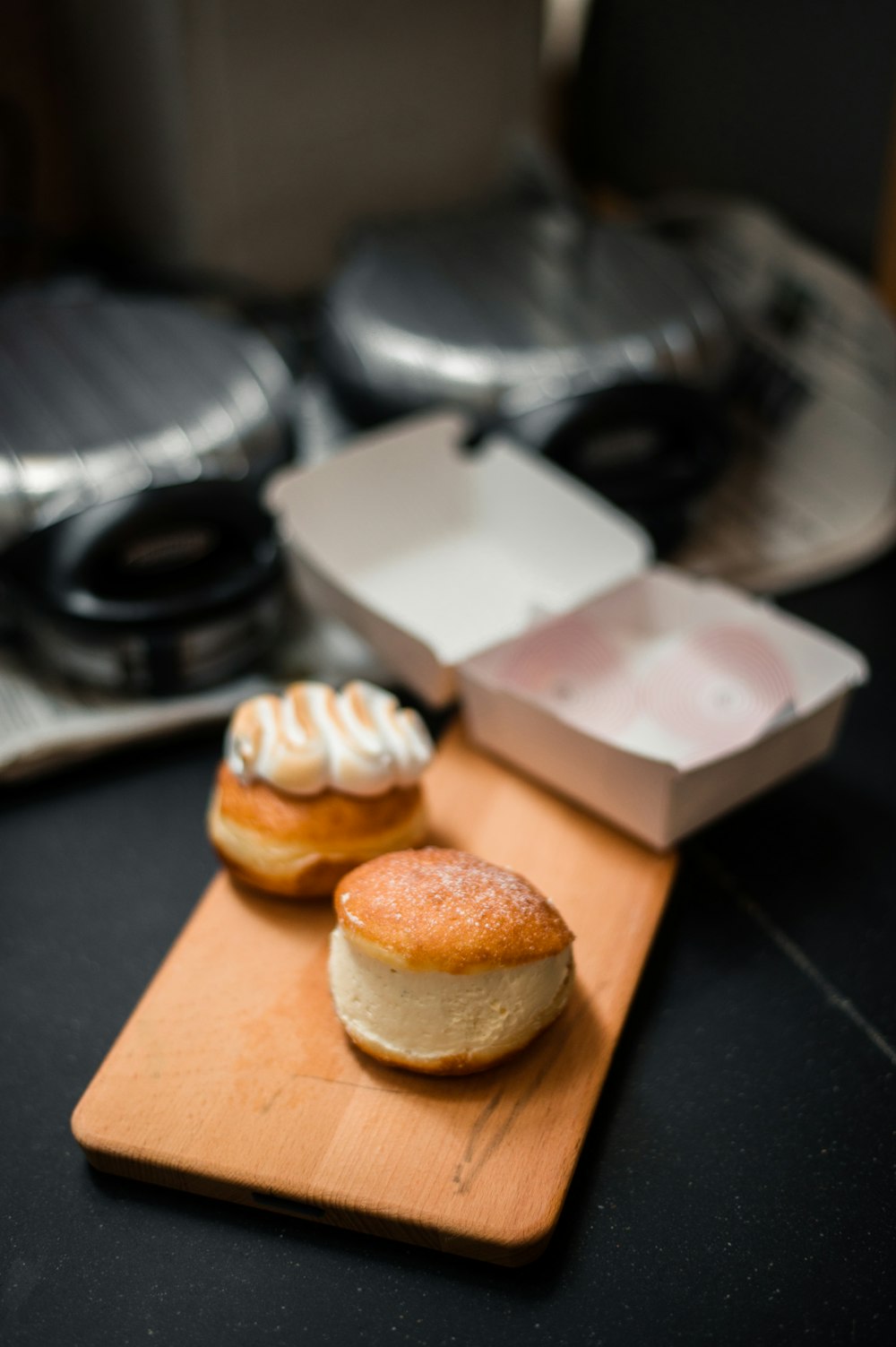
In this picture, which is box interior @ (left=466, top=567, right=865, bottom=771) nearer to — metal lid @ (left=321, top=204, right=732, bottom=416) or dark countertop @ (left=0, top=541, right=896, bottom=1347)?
dark countertop @ (left=0, top=541, right=896, bottom=1347)

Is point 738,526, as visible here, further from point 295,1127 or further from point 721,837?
point 295,1127

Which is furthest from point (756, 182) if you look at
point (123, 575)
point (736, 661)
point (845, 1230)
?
point (845, 1230)

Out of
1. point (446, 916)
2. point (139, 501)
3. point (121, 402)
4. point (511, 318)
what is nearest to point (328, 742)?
point (446, 916)

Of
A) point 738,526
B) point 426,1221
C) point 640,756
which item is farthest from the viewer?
point 738,526

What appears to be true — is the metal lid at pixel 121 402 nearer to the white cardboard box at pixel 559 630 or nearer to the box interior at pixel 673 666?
the white cardboard box at pixel 559 630

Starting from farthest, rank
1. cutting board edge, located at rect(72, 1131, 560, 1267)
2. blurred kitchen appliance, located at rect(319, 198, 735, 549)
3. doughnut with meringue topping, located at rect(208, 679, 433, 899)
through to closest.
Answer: blurred kitchen appliance, located at rect(319, 198, 735, 549), doughnut with meringue topping, located at rect(208, 679, 433, 899), cutting board edge, located at rect(72, 1131, 560, 1267)

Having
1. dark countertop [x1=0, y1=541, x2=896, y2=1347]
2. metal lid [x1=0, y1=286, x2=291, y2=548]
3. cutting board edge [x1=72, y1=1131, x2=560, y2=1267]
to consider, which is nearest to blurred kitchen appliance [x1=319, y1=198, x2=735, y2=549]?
metal lid [x1=0, y1=286, x2=291, y2=548]

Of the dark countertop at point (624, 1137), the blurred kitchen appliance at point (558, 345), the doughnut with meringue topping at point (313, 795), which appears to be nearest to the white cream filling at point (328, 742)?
the doughnut with meringue topping at point (313, 795)
